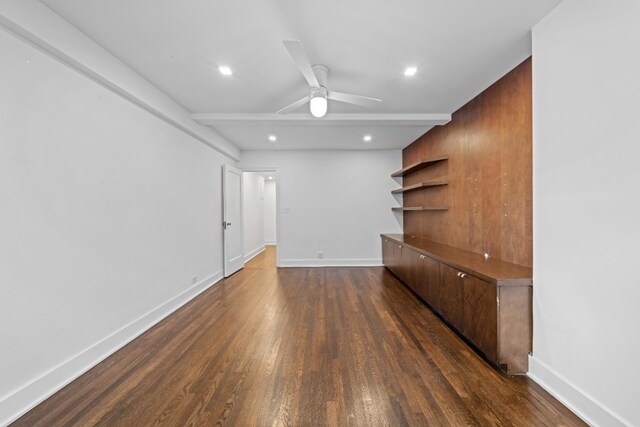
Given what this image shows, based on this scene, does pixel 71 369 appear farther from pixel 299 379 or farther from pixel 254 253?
pixel 254 253

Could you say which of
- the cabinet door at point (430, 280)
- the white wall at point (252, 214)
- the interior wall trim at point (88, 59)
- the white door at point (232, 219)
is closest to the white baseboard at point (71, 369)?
the white door at point (232, 219)

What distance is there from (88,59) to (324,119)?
2.31 metres

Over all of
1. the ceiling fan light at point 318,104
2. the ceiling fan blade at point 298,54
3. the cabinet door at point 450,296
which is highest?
the ceiling fan blade at point 298,54

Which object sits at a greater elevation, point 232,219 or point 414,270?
point 232,219

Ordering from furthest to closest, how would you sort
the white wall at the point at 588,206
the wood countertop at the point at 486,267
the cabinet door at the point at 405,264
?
the cabinet door at the point at 405,264, the wood countertop at the point at 486,267, the white wall at the point at 588,206

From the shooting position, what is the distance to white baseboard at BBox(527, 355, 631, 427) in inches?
52.9

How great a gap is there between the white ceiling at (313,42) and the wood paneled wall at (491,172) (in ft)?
0.79

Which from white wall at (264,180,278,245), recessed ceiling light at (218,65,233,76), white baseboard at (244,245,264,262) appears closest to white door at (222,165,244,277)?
white baseboard at (244,245,264,262)

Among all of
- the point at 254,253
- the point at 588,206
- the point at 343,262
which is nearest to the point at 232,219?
the point at 254,253

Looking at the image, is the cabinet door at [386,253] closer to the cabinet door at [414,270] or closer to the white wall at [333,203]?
the white wall at [333,203]

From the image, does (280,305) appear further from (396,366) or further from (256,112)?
(256,112)

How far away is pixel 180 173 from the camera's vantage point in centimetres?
324

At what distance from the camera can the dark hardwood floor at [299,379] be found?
149cm

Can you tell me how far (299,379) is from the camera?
1.80m
